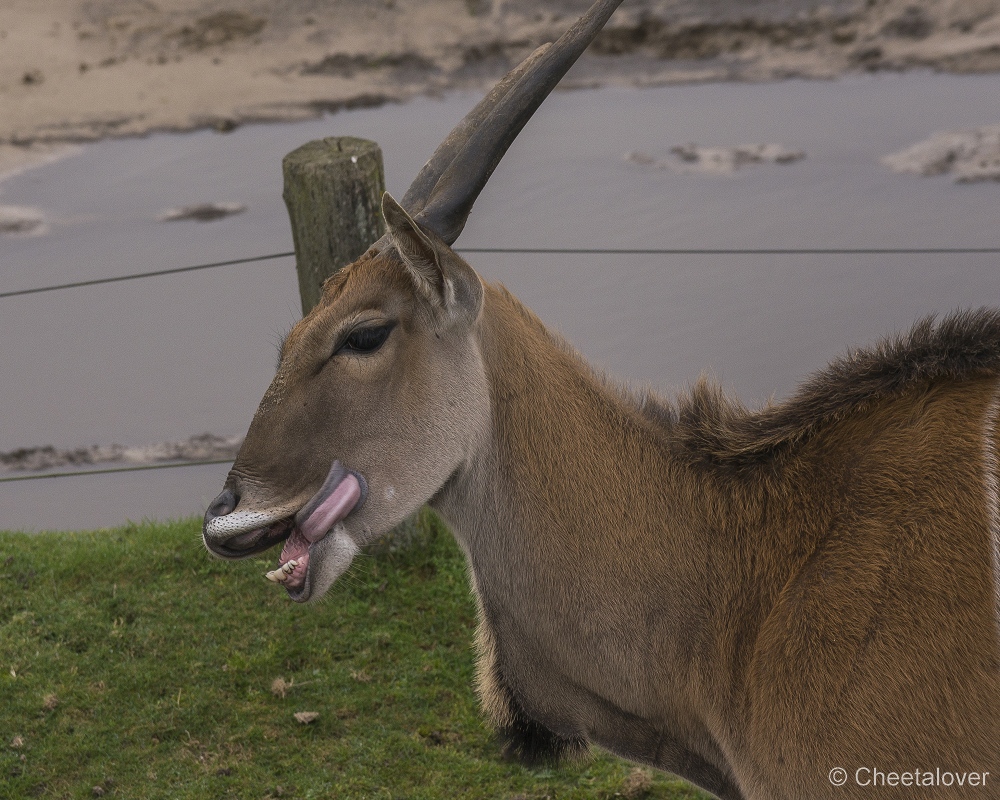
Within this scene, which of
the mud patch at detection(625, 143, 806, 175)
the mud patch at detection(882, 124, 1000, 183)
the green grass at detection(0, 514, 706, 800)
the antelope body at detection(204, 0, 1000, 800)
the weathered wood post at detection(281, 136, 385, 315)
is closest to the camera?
the antelope body at detection(204, 0, 1000, 800)

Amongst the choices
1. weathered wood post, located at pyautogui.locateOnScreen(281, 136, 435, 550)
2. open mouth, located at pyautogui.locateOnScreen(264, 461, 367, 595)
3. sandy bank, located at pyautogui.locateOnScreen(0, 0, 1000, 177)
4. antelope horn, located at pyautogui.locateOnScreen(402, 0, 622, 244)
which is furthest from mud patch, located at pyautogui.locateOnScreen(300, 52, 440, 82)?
open mouth, located at pyautogui.locateOnScreen(264, 461, 367, 595)

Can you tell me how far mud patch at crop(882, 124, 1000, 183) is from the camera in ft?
30.2

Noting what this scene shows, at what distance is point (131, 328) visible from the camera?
820 centimetres

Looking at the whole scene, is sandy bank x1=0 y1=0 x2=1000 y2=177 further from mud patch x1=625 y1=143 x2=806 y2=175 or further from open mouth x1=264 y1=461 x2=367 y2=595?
open mouth x1=264 y1=461 x2=367 y2=595

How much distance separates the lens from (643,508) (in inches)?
125

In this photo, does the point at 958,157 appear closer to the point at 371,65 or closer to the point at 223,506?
the point at 371,65

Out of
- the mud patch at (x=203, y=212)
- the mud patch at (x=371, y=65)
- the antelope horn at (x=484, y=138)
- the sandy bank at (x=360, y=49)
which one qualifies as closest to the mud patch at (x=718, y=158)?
the sandy bank at (x=360, y=49)

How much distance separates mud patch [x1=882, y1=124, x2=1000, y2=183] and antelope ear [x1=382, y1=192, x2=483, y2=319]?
718 cm

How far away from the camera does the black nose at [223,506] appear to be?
9.67 feet

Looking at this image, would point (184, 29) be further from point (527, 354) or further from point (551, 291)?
point (527, 354)

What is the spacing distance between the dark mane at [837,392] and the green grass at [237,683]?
5.92 ft

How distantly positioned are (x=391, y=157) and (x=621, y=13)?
3680 mm

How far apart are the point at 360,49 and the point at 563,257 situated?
3.97 meters

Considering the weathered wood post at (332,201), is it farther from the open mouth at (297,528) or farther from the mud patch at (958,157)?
the mud patch at (958,157)
